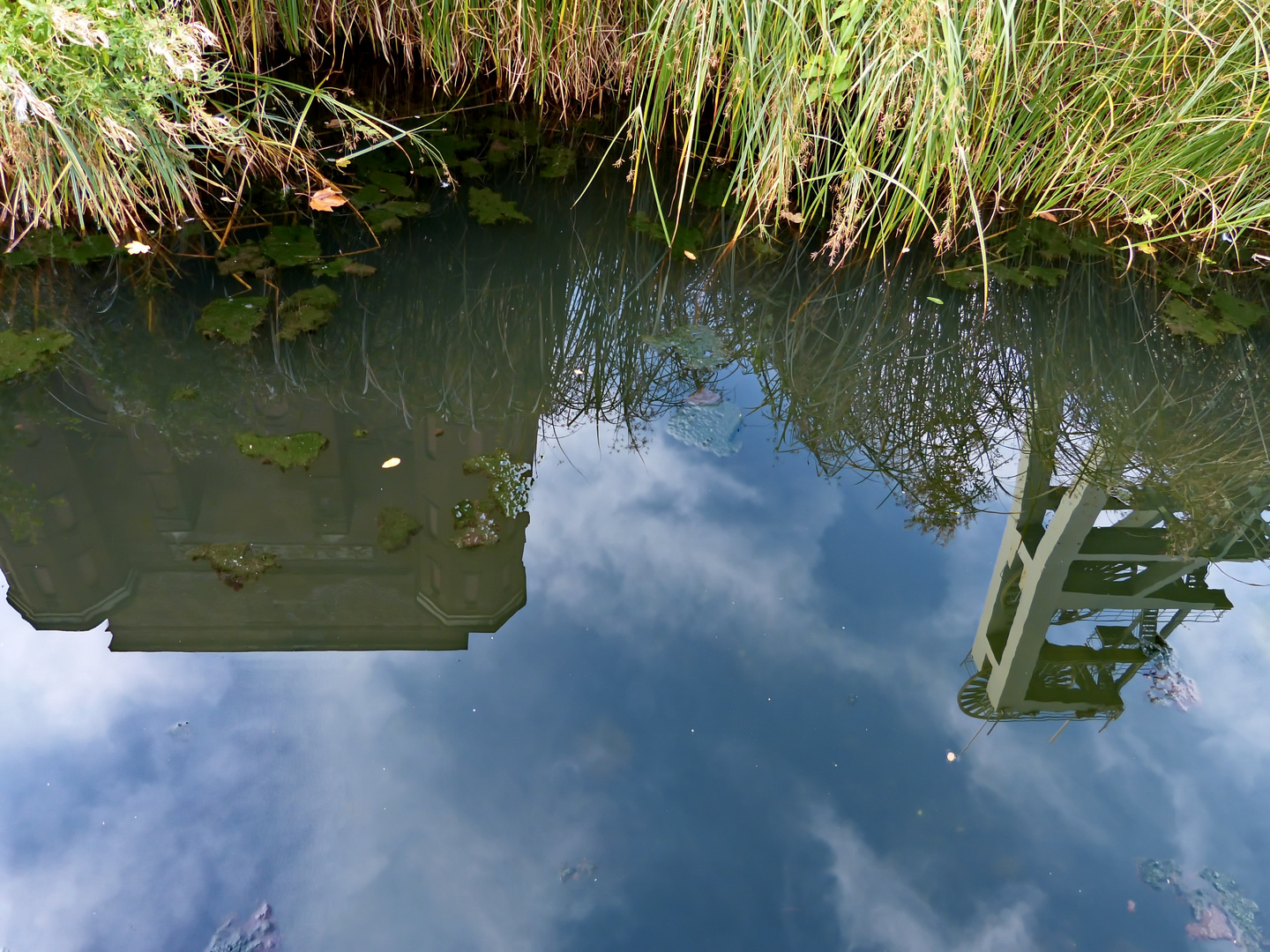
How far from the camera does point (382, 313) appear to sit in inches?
113

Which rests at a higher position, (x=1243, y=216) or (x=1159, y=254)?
(x=1243, y=216)

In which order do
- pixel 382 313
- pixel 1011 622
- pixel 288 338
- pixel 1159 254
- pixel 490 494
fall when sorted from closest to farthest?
pixel 1011 622 < pixel 490 494 < pixel 288 338 < pixel 382 313 < pixel 1159 254

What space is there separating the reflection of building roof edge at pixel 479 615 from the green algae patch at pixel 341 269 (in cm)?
139

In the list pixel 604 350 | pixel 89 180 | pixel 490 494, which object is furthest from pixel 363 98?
pixel 490 494

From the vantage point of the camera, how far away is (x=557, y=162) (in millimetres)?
3693

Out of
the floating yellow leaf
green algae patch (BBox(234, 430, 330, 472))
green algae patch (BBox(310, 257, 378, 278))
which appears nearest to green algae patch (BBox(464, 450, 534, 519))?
green algae patch (BBox(234, 430, 330, 472))

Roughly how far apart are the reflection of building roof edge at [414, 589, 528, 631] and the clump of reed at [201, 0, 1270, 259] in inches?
67.5

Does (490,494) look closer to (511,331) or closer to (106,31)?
(511,331)

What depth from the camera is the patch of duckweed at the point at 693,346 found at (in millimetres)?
2883

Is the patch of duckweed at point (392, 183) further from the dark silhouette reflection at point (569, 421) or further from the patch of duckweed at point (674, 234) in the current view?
the patch of duckweed at point (674, 234)

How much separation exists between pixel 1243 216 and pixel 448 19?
10.7ft

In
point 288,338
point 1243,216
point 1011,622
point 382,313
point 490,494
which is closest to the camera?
point 1011,622

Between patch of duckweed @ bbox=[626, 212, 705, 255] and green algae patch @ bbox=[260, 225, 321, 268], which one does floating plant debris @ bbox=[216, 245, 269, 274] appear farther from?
patch of duckweed @ bbox=[626, 212, 705, 255]

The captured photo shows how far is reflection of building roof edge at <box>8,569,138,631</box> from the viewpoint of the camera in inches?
79.2
